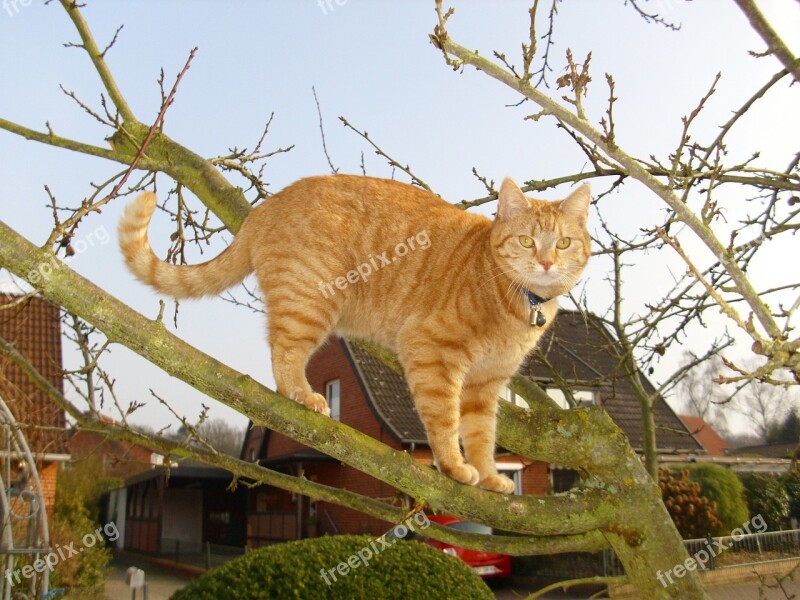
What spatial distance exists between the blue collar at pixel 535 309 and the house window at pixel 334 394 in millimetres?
14377

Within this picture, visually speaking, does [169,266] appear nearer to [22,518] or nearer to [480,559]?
[22,518]

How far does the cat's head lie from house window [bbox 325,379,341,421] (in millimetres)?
14312

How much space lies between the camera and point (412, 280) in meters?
3.46

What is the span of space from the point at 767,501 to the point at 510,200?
11891mm

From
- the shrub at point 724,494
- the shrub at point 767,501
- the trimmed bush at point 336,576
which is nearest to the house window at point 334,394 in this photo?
the shrub at point 724,494

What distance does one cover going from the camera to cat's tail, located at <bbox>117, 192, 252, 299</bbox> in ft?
10.5

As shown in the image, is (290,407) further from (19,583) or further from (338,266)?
(19,583)

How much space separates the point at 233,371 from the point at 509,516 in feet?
3.42

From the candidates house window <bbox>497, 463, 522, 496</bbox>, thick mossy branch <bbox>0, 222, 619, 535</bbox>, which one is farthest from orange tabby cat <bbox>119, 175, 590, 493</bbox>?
house window <bbox>497, 463, 522, 496</bbox>

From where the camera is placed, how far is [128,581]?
25.3 ft

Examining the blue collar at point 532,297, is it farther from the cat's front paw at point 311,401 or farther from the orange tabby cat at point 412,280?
the cat's front paw at point 311,401

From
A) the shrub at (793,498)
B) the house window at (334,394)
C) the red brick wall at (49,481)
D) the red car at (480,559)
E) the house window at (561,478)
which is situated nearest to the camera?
the red car at (480,559)

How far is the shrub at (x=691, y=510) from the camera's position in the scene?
1220 cm

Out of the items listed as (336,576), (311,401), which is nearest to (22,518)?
(336,576)
